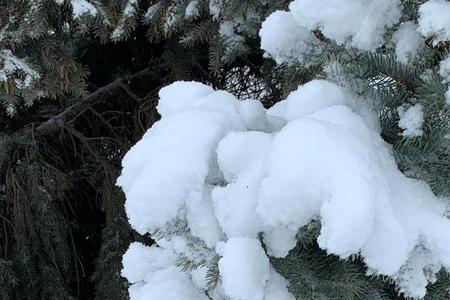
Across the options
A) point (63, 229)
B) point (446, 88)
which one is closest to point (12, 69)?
point (63, 229)

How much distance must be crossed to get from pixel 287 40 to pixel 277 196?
0.45 metres

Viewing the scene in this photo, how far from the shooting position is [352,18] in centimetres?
111

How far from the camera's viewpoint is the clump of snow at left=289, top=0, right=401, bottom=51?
111cm

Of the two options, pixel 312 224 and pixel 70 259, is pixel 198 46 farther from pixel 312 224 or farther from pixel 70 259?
pixel 312 224

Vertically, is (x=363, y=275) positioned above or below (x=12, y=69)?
below

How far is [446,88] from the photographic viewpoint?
1030mm

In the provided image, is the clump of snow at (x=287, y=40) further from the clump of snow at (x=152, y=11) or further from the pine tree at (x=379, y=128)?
the clump of snow at (x=152, y=11)

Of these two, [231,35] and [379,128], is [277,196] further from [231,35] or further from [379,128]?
[231,35]

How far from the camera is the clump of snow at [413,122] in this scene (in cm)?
110

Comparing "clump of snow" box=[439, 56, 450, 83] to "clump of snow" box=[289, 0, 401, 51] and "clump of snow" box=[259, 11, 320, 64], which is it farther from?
"clump of snow" box=[259, 11, 320, 64]

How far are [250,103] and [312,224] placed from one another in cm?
35

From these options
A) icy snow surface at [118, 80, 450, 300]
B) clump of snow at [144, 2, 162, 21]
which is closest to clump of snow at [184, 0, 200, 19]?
clump of snow at [144, 2, 162, 21]

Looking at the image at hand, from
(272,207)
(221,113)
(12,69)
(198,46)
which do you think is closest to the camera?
(272,207)

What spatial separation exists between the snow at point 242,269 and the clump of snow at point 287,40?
46 cm
